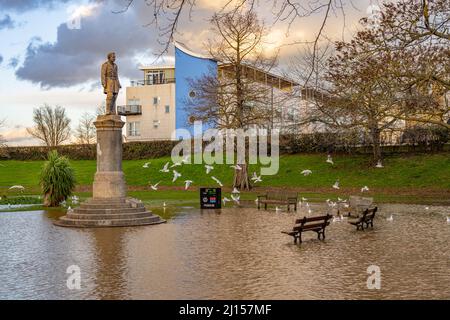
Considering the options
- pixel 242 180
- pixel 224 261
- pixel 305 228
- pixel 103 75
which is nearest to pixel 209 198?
pixel 103 75

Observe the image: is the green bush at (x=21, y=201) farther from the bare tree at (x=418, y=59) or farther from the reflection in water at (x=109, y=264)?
the bare tree at (x=418, y=59)

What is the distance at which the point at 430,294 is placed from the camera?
374 inches

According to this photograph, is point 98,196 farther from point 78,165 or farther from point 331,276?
point 78,165

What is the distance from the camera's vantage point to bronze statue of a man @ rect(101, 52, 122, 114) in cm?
2253

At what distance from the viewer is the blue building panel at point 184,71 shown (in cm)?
6019

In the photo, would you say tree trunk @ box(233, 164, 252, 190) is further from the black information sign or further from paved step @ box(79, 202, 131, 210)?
paved step @ box(79, 202, 131, 210)

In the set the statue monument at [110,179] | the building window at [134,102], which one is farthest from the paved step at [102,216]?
the building window at [134,102]

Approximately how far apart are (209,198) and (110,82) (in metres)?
8.53

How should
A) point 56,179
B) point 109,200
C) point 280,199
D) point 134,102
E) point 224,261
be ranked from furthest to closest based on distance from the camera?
point 134,102
point 280,199
point 56,179
point 109,200
point 224,261

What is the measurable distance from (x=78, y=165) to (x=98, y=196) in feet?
141

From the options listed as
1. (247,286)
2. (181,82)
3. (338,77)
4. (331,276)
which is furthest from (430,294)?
(181,82)

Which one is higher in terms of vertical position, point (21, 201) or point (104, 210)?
point (104, 210)

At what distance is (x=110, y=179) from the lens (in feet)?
73.2

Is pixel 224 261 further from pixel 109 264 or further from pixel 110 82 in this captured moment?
pixel 110 82
